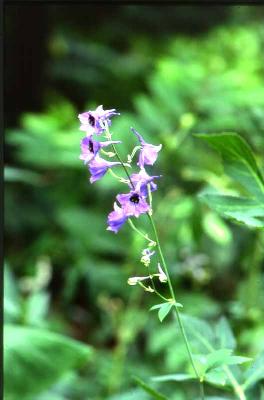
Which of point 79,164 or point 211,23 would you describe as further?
point 211,23

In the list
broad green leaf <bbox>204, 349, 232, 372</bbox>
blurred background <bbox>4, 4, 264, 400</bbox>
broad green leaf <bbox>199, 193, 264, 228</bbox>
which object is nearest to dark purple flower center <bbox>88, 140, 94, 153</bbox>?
broad green leaf <bbox>199, 193, 264, 228</bbox>

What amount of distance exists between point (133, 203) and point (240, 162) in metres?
0.30

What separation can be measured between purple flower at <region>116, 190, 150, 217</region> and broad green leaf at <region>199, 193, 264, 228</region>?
178 mm

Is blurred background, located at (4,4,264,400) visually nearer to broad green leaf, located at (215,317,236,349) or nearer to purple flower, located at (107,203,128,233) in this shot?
broad green leaf, located at (215,317,236,349)

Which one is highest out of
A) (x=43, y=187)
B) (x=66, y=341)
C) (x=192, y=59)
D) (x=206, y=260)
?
(x=192, y=59)

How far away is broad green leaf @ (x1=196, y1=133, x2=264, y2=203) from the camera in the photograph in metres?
1.18

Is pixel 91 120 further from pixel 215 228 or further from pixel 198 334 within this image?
pixel 215 228

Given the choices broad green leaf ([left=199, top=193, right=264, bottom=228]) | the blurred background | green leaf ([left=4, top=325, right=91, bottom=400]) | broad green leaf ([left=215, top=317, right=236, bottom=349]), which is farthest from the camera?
the blurred background

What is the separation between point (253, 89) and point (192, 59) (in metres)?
1.41

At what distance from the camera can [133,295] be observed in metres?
2.71

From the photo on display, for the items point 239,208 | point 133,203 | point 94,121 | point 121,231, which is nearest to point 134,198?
point 133,203

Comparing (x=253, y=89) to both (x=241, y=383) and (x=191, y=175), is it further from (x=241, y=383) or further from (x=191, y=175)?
(x=241, y=383)

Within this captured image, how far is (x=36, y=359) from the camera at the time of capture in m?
2.03

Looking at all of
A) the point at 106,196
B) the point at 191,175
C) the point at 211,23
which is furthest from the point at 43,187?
the point at 211,23
